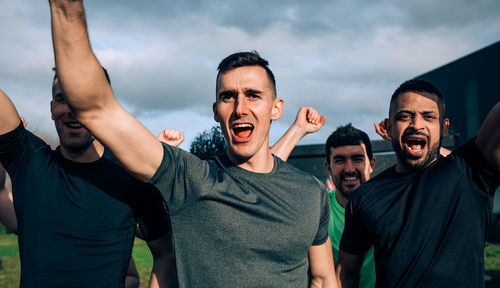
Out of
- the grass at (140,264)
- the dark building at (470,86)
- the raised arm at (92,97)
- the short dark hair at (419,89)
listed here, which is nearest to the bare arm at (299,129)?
the short dark hair at (419,89)

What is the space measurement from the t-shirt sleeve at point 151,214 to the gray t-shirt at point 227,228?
544mm

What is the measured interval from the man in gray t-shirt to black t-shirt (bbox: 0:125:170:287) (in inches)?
22.6

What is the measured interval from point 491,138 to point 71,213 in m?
2.54

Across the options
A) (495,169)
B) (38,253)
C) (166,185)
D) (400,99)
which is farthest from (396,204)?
(38,253)

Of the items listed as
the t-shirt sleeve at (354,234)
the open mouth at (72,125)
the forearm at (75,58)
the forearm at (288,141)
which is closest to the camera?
the forearm at (75,58)

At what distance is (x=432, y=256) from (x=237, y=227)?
124 centimetres

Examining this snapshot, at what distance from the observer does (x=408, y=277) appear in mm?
2371

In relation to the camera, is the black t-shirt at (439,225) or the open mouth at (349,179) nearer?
the black t-shirt at (439,225)

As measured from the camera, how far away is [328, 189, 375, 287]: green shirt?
11.5 ft

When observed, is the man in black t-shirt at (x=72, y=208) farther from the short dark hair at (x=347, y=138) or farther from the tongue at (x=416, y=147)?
the short dark hair at (x=347, y=138)

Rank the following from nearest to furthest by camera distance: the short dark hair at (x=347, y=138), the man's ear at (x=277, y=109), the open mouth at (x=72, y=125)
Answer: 1. the open mouth at (x=72, y=125)
2. the man's ear at (x=277, y=109)
3. the short dark hair at (x=347, y=138)

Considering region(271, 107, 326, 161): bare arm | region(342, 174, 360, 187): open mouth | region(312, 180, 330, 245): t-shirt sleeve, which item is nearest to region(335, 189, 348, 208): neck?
region(342, 174, 360, 187): open mouth

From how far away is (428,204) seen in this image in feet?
8.18

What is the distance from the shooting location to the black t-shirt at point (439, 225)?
2.34m
